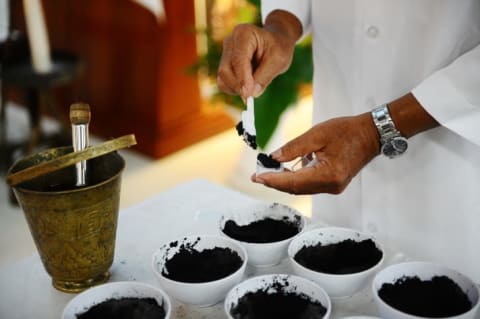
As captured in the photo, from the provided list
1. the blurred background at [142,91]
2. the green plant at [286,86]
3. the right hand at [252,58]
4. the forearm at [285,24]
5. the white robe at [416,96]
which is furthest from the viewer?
the blurred background at [142,91]

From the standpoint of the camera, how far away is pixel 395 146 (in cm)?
111

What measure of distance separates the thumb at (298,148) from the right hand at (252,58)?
0.49 ft

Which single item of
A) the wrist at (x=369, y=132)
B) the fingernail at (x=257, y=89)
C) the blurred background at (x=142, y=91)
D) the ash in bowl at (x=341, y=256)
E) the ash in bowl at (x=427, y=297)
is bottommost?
the blurred background at (x=142, y=91)

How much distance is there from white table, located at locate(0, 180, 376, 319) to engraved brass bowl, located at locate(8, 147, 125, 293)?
0.04 m

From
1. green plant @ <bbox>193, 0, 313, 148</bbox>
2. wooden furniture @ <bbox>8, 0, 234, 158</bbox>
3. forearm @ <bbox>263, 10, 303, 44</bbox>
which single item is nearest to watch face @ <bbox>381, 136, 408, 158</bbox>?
forearm @ <bbox>263, 10, 303, 44</bbox>

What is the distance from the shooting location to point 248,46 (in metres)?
1.23

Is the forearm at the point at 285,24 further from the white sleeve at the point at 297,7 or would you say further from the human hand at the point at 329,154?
the human hand at the point at 329,154

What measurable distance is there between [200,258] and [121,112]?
7.59 feet

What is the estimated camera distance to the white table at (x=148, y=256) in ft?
3.28

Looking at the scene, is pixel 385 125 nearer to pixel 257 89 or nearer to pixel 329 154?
pixel 329 154

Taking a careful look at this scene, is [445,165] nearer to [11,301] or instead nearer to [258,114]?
[11,301]

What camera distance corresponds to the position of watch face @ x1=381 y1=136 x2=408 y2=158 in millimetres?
1109

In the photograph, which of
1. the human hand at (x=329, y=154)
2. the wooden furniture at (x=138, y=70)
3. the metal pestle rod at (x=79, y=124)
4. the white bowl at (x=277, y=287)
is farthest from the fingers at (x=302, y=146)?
the wooden furniture at (x=138, y=70)

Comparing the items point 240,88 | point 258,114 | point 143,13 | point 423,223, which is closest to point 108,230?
point 240,88
